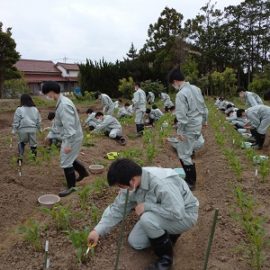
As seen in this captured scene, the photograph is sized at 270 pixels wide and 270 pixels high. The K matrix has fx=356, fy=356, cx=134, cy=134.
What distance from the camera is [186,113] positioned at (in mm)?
5215

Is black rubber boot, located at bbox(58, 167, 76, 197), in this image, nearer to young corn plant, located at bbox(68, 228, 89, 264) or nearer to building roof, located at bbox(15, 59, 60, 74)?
young corn plant, located at bbox(68, 228, 89, 264)

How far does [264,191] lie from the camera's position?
16.6 feet

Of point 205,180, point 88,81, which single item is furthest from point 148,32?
point 205,180

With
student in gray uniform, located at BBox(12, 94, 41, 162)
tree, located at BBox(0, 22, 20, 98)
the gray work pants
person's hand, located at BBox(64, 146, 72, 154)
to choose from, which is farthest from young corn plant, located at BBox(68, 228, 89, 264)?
tree, located at BBox(0, 22, 20, 98)

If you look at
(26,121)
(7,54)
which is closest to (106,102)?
(26,121)

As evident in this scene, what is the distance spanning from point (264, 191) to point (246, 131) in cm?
544

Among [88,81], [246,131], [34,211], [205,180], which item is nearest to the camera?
[34,211]

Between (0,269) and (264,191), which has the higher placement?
(264,191)

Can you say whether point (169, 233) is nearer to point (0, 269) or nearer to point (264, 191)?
point (0, 269)

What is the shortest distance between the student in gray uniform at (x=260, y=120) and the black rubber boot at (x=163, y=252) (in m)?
5.78

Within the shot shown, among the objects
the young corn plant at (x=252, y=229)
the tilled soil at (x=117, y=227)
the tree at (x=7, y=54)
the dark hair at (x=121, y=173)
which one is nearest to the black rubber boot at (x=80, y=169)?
the tilled soil at (x=117, y=227)

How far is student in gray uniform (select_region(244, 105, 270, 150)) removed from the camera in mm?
8164

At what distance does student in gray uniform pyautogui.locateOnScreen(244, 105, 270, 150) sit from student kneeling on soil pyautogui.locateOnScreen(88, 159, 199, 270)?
5.52m

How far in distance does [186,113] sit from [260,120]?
3753 mm
